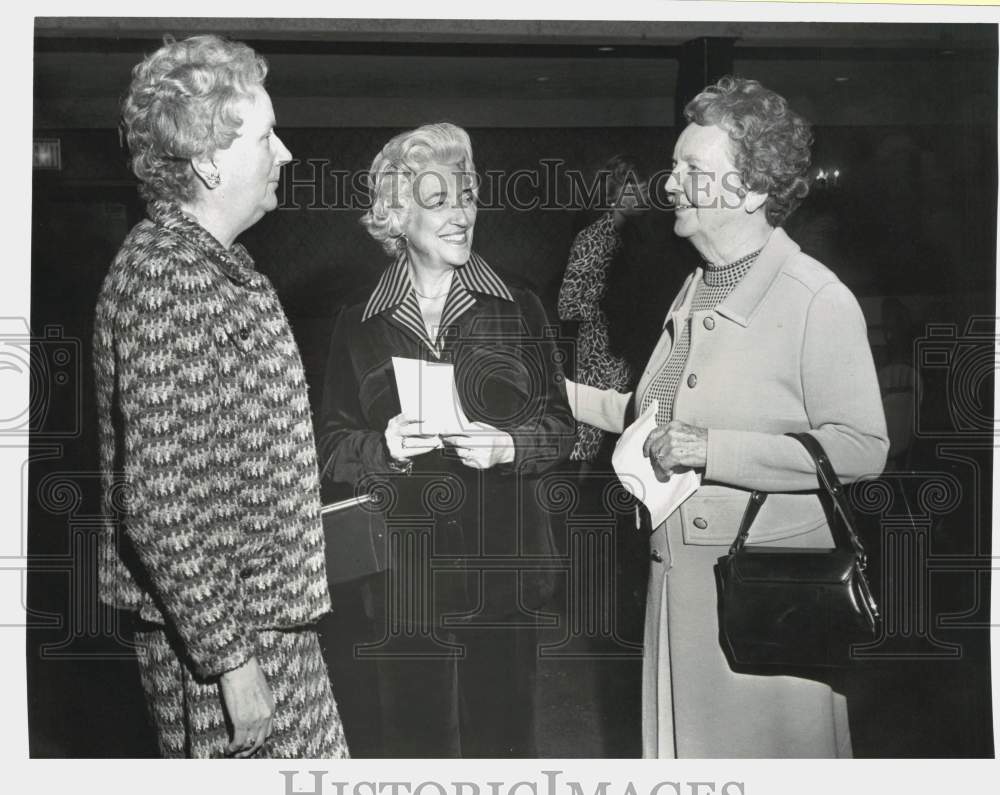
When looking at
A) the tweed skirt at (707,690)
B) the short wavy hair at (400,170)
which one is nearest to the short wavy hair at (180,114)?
the short wavy hair at (400,170)

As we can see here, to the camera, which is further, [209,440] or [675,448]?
[675,448]

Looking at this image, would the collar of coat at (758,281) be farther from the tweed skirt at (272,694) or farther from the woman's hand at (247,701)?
the woman's hand at (247,701)

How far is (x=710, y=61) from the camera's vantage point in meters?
3.54

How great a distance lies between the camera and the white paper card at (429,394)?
138 inches

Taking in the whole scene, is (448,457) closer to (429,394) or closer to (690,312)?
(429,394)

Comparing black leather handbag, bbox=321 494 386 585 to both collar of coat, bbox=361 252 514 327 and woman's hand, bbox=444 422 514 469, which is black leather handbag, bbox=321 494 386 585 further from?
collar of coat, bbox=361 252 514 327

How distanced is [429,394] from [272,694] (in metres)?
1.01

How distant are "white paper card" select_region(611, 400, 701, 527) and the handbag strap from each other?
18 centimetres

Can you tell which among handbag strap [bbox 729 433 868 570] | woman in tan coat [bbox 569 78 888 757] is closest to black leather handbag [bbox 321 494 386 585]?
woman in tan coat [bbox 569 78 888 757]

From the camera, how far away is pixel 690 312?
11.4ft

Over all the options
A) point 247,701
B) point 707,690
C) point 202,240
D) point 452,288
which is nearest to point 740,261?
point 452,288

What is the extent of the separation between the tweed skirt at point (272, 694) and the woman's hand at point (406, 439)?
24.5 inches

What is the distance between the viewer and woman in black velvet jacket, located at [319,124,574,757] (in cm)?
349
